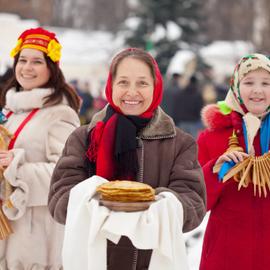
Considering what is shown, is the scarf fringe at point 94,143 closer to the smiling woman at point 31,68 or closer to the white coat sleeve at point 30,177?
the white coat sleeve at point 30,177

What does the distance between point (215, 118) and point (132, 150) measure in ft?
3.81

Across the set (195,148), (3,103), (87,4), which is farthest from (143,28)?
(87,4)

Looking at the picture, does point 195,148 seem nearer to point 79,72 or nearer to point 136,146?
point 136,146

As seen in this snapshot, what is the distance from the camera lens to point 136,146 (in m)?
3.39

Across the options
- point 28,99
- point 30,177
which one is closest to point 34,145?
point 30,177

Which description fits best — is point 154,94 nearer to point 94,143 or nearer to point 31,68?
point 94,143

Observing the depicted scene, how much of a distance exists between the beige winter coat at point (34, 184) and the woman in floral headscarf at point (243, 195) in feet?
3.50

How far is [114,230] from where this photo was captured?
2.90m

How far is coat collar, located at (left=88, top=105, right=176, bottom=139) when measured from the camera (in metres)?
3.45

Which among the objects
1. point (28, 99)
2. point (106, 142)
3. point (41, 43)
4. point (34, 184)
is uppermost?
point (41, 43)

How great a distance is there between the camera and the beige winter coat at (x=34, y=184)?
4566 mm

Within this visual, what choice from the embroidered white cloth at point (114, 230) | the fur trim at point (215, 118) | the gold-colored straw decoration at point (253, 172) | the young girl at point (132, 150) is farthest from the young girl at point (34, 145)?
the embroidered white cloth at point (114, 230)

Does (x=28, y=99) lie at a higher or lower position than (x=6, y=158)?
higher

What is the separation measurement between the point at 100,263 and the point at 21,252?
1.74 meters
